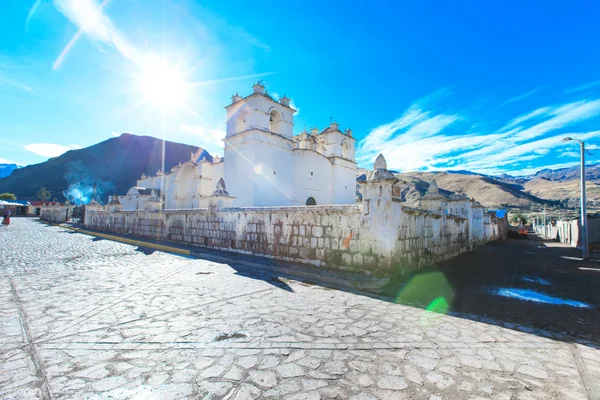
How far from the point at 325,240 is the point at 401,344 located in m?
4.85

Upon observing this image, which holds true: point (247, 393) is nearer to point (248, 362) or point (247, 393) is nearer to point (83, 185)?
point (248, 362)

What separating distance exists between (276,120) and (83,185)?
10771 cm

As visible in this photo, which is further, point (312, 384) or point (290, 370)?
point (290, 370)

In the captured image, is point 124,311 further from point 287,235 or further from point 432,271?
point 432,271

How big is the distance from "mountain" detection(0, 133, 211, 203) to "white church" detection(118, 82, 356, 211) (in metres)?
64.9

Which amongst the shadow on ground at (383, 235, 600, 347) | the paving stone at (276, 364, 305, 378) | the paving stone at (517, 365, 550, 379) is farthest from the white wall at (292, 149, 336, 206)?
the paving stone at (517, 365, 550, 379)

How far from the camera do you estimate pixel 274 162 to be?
20.2m

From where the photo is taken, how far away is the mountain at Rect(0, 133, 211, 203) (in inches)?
3772

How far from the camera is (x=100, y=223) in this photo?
2284 centimetres

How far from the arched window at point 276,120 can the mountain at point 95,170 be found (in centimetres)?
6691

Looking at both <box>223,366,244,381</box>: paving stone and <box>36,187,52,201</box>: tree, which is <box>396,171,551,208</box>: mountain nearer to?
<box>223,366,244,381</box>: paving stone

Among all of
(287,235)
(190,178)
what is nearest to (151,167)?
(190,178)

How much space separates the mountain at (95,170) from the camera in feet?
314

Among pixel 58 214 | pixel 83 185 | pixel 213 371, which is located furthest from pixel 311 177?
pixel 83 185
